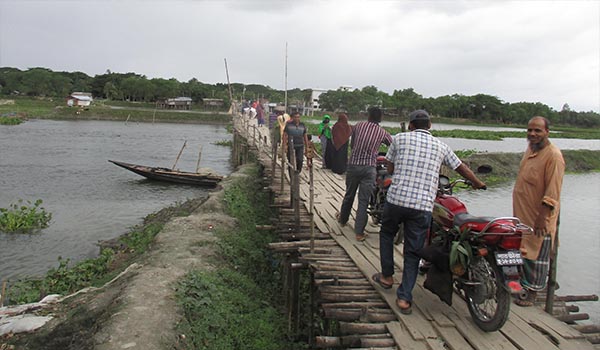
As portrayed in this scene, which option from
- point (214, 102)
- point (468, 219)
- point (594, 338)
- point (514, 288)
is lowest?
point (594, 338)

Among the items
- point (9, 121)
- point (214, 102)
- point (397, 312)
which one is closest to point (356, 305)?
point (397, 312)

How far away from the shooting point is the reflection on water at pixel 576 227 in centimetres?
862

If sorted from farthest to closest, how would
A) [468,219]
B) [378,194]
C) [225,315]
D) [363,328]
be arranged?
[378,194]
[225,315]
[468,219]
[363,328]

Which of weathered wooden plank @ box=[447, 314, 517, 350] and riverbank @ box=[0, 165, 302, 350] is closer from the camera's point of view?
weathered wooden plank @ box=[447, 314, 517, 350]

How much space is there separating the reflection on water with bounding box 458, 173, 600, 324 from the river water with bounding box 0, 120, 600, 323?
21mm

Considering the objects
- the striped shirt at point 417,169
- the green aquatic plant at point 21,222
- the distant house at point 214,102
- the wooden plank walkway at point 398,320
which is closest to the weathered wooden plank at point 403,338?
the wooden plank walkway at point 398,320

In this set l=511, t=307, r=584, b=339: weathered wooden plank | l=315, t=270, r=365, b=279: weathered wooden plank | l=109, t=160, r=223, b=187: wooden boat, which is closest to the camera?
l=511, t=307, r=584, b=339: weathered wooden plank

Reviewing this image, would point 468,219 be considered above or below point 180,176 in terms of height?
above

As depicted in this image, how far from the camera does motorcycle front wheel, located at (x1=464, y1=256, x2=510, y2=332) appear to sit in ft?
10.7

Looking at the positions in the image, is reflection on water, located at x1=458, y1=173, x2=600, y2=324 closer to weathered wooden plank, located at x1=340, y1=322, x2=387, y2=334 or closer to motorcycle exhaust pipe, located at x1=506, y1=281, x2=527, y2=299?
motorcycle exhaust pipe, located at x1=506, y1=281, x2=527, y2=299

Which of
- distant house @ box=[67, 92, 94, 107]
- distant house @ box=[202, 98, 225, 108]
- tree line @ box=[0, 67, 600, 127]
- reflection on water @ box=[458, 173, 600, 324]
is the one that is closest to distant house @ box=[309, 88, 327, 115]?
tree line @ box=[0, 67, 600, 127]

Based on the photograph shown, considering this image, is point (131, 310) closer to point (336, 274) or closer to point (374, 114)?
point (336, 274)

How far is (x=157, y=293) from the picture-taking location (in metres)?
4.75

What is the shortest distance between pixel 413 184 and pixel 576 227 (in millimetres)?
12347
